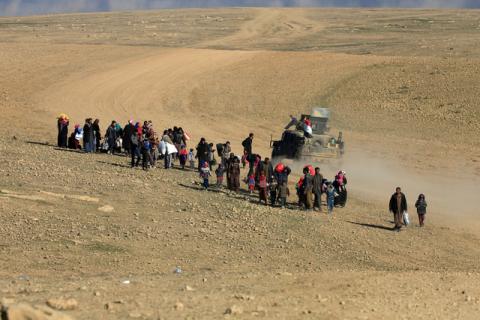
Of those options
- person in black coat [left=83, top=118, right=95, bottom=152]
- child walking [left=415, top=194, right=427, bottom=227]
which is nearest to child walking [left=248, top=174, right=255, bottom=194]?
child walking [left=415, top=194, right=427, bottom=227]

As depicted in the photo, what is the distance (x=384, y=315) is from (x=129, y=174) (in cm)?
1347

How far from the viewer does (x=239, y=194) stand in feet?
81.3

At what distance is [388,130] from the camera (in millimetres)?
42406

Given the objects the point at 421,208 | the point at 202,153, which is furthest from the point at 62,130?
the point at 421,208

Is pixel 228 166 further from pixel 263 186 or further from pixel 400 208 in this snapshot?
pixel 400 208

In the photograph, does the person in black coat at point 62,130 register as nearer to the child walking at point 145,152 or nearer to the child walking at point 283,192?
the child walking at point 145,152

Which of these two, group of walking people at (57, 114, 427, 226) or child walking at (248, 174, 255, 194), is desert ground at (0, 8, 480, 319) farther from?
child walking at (248, 174, 255, 194)

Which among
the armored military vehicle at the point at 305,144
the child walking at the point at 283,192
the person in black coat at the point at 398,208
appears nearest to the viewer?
the person in black coat at the point at 398,208

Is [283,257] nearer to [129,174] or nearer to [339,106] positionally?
[129,174]

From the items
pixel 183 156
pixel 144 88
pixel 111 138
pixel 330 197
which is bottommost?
pixel 144 88

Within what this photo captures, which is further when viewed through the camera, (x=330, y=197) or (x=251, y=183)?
(x=251, y=183)

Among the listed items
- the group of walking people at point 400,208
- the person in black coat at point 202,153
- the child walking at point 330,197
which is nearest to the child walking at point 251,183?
the person in black coat at point 202,153

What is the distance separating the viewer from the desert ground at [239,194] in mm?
14102

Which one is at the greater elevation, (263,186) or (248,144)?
(248,144)
